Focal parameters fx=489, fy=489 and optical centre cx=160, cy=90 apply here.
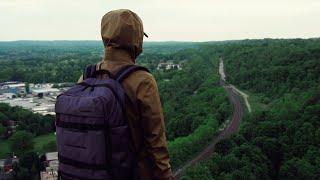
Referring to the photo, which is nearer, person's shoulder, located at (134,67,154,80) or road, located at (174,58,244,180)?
person's shoulder, located at (134,67,154,80)

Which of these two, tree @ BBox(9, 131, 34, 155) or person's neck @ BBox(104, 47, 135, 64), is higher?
person's neck @ BBox(104, 47, 135, 64)

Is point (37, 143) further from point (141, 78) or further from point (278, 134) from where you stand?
point (141, 78)

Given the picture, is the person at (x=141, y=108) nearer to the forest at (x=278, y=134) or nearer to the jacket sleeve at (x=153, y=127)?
the jacket sleeve at (x=153, y=127)

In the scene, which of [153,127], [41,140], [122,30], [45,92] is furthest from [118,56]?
[45,92]

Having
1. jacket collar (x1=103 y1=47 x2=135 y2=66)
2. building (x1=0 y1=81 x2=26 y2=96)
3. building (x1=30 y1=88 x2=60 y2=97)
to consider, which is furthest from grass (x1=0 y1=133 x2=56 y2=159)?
building (x1=0 y1=81 x2=26 y2=96)

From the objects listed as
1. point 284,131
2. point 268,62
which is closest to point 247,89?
point 268,62

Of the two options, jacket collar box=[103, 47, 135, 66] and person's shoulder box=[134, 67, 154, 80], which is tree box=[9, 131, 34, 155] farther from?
person's shoulder box=[134, 67, 154, 80]
